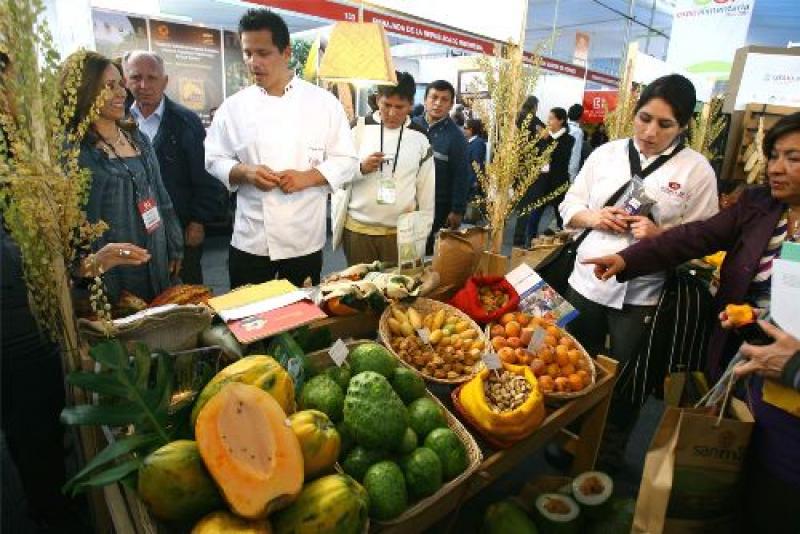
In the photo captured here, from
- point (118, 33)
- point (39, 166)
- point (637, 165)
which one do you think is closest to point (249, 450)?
point (39, 166)

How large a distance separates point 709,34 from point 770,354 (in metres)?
5.61

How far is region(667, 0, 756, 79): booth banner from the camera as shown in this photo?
5.09 metres

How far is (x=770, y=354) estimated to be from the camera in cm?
114

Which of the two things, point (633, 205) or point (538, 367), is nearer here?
point (538, 367)

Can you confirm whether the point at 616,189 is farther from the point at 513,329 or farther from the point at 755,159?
the point at 755,159

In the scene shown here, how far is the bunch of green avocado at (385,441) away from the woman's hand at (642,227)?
106 centimetres

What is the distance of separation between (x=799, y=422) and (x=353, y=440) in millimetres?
1081

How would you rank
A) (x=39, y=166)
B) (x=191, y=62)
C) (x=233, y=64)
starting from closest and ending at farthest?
1. (x=39, y=166)
2. (x=191, y=62)
3. (x=233, y=64)

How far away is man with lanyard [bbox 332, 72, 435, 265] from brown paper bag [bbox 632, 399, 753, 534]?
1.84 m

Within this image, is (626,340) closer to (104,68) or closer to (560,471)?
(560,471)

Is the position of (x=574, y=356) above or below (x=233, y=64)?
below

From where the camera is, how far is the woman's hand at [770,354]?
44.1 inches

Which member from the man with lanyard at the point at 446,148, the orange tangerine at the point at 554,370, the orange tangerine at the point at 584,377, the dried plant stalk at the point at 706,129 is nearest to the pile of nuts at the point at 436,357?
the orange tangerine at the point at 554,370

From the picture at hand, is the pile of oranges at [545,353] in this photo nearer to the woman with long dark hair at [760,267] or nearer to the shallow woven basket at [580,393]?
the shallow woven basket at [580,393]
